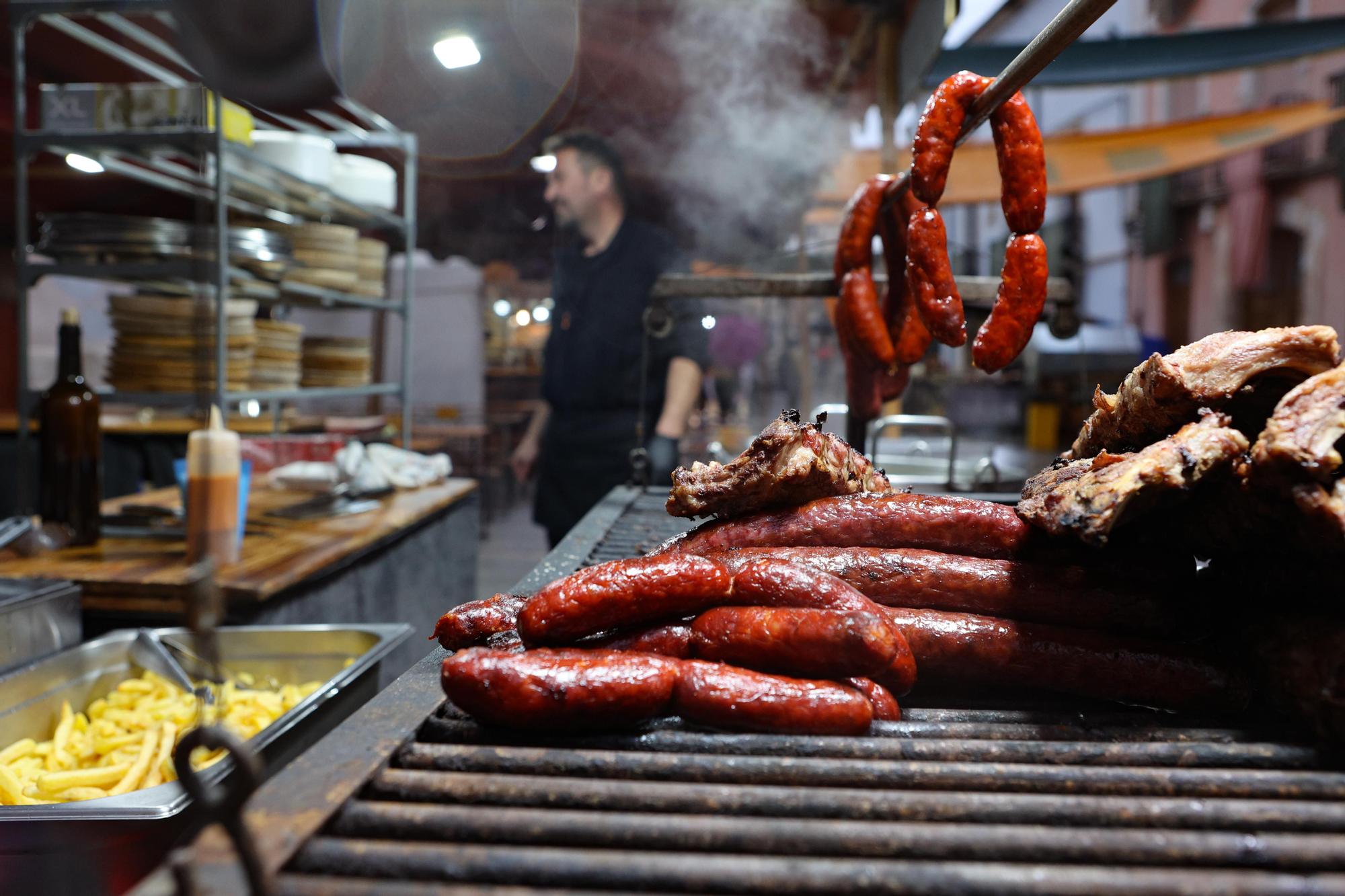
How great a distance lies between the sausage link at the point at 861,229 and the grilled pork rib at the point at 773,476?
1129 mm

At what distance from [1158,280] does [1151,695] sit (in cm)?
2698

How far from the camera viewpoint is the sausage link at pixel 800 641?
4.28 ft

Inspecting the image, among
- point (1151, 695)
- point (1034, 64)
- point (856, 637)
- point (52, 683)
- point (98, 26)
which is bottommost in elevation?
point (52, 683)

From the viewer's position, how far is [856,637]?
130 centimetres

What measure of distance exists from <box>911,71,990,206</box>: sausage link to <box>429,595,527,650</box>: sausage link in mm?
1580

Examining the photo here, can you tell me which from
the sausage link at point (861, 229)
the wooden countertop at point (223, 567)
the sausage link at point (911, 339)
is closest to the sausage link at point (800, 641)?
the sausage link at point (911, 339)

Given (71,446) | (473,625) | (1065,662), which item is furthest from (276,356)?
(1065,662)

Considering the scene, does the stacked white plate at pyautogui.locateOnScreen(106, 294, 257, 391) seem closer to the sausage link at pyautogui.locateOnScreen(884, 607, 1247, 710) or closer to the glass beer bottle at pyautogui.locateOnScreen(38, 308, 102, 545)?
the glass beer bottle at pyautogui.locateOnScreen(38, 308, 102, 545)

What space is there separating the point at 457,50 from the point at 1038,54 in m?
4.10

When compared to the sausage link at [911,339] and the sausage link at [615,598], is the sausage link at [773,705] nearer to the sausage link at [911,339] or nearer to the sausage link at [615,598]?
the sausage link at [615,598]

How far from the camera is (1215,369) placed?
1.50 metres

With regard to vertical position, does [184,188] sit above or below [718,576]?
above

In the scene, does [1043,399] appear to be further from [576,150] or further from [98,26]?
[98,26]

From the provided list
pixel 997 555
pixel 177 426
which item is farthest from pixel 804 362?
pixel 177 426
